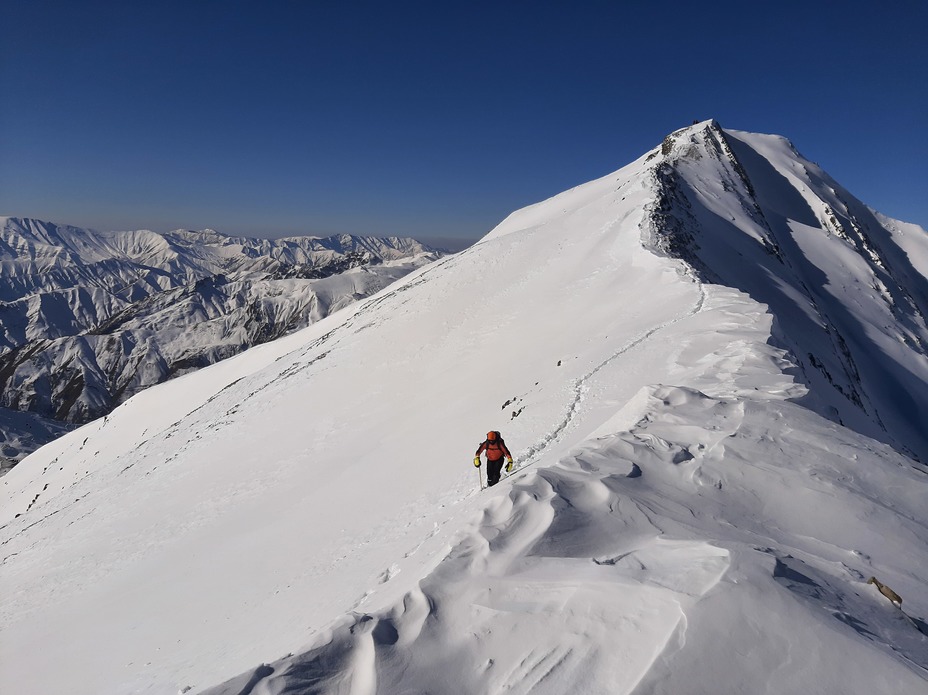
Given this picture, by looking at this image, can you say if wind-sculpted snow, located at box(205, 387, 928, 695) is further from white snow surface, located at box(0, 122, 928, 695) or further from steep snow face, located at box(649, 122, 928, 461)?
steep snow face, located at box(649, 122, 928, 461)

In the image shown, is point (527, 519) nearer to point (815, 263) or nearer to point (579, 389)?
point (579, 389)

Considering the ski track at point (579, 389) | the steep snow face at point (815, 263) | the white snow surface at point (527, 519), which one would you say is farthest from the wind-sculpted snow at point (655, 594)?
the steep snow face at point (815, 263)

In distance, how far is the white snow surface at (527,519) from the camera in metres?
4.71

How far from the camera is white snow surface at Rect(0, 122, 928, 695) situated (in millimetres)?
4707

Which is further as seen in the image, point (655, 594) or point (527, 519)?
point (527, 519)

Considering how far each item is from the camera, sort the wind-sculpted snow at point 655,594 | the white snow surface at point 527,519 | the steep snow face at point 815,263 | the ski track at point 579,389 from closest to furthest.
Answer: the wind-sculpted snow at point 655,594 → the white snow surface at point 527,519 → the ski track at point 579,389 → the steep snow face at point 815,263

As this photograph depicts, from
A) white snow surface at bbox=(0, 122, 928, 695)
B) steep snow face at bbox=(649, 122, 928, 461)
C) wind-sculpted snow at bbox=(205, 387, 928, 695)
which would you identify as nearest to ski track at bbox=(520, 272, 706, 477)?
white snow surface at bbox=(0, 122, 928, 695)

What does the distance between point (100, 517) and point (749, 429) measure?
28.7 metres

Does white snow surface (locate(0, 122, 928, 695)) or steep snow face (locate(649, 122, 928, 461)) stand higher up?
steep snow face (locate(649, 122, 928, 461))

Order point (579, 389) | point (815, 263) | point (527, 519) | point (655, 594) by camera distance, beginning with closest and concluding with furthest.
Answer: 1. point (655, 594)
2. point (527, 519)
3. point (579, 389)
4. point (815, 263)

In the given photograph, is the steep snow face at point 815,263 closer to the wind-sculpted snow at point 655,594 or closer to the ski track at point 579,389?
the ski track at point 579,389

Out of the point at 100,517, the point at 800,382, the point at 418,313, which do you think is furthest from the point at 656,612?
the point at 418,313

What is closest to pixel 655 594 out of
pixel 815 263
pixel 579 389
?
pixel 579 389

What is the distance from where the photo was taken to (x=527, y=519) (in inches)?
264
